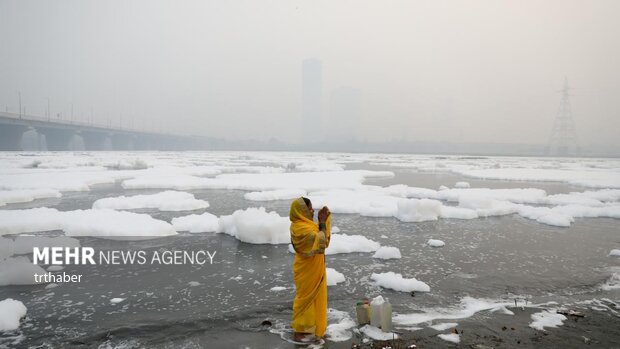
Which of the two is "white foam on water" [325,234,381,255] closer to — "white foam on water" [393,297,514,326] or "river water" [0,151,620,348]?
"river water" [0,151,620,348]

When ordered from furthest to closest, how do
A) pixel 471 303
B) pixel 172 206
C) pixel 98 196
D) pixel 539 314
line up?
1. pixel 98 196
2. pixel 172 206
3. pixel 471 303
4. pixel 539 314

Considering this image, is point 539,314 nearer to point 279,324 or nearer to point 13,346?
point 279,324

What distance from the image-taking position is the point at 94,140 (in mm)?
103250

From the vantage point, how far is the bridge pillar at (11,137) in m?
72.4

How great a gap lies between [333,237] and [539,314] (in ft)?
15.4

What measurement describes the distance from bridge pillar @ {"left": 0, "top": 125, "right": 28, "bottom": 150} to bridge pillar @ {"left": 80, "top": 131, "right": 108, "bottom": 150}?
2194 cm

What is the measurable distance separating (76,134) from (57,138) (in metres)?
5.97

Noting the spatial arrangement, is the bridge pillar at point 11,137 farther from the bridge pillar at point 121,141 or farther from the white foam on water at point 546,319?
the white foam on water at point 546,319

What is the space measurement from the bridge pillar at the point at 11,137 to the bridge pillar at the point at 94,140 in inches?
864

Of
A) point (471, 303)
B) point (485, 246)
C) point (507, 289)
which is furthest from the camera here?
point (485, 246)

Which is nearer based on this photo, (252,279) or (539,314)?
(539,314)

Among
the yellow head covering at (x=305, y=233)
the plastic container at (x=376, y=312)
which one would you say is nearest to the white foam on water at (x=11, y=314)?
the yellow head covering at (x=305, y=233)

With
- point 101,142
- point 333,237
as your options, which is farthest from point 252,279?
point 101,142

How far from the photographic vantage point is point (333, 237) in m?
9.05
